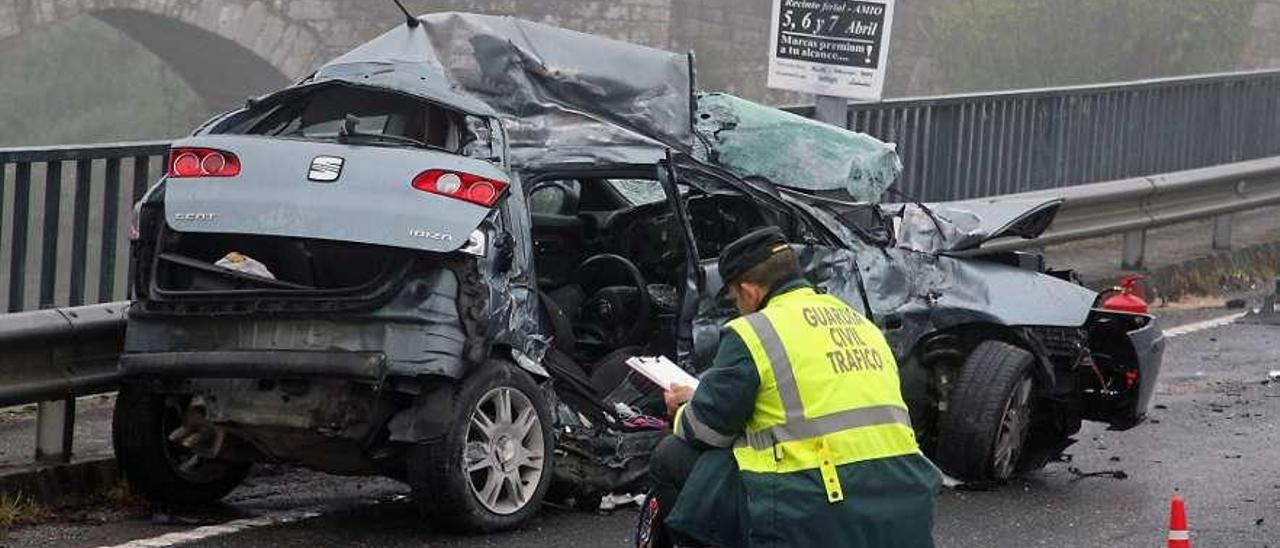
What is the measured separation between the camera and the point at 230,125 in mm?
8117

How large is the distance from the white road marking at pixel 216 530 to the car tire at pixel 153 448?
219 millimetres

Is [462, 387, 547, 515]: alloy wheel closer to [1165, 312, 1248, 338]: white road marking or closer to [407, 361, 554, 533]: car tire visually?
[407, 361, 554, 533]: car tire

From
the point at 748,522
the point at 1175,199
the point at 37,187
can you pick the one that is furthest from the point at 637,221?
the point at 37,187

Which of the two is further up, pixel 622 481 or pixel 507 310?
pixel 507 310

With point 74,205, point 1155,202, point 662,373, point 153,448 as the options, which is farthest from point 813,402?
point 1155,202

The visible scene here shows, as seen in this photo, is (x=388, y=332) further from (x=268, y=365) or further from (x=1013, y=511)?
(x=1013, y=511)

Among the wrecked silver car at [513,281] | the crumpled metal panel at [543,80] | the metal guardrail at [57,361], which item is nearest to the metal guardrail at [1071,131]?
the wrecked silver car at [513,281]

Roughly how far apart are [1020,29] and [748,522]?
29.9m

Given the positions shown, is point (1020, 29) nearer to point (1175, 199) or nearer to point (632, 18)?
point (632, 18)

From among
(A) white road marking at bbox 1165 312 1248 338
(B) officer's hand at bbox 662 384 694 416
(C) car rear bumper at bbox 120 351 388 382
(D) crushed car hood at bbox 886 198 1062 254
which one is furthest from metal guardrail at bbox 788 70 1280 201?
(B) officer's hand at bbox 662 384 694 416

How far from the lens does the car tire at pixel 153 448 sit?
800 centimetres

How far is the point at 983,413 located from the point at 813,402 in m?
3.72

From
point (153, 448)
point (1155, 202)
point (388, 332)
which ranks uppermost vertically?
point (388, 332)

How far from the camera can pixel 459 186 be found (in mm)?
7613
